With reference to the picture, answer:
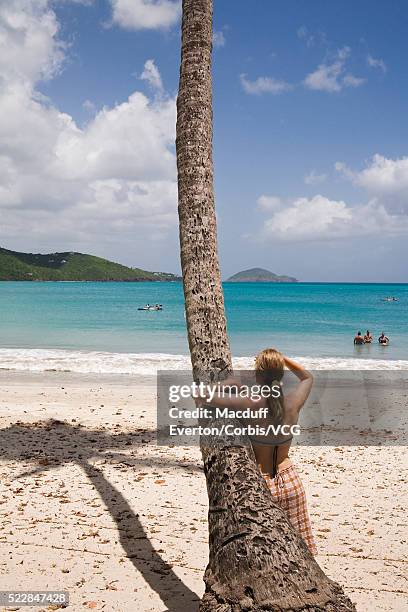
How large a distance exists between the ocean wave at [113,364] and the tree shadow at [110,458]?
8752 millimetres

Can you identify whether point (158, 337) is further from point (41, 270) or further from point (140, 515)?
point (41, 270)

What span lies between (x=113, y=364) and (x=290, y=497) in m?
17.3

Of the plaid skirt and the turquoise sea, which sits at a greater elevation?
the plaid skirt

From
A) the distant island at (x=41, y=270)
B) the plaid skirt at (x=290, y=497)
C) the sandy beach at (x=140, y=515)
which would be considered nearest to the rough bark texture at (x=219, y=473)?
the plaid skirt at (x=290, y=497)

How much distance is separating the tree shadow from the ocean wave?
8.75 meters

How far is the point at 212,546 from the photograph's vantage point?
13.8ft

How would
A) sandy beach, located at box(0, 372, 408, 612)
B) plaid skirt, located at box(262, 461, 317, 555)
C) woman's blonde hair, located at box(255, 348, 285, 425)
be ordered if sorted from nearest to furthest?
1. woman's blonde hair, located at box(255, 348, 285, 425)
2. plaid skirt, located at box(262, 461, 317, 555)
3. sandy beach, located at box(0, 372, 408, 612)

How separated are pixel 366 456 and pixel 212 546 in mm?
5908

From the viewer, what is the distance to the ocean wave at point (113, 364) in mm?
19978

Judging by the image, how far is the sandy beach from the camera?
16.7 feet

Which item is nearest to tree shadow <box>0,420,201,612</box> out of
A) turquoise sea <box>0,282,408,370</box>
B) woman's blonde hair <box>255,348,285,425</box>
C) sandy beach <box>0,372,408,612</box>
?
sandy beach <box>0,372,408,612</box>

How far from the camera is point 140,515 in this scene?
6715 mm

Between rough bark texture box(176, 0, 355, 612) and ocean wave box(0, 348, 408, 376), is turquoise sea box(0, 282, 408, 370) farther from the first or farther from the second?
rough bark texture box(176, 0, 355, 612)

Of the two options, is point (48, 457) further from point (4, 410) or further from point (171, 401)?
point (171, 401)
